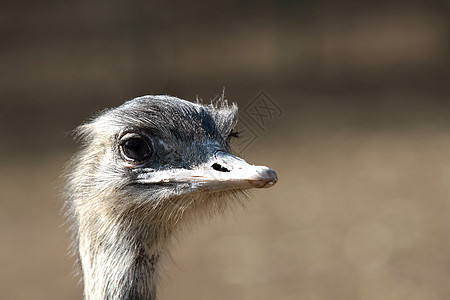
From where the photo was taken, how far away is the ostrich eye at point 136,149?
6.57 feet

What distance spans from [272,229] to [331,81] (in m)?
3.87

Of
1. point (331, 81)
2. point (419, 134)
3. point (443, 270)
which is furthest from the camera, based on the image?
point (331, 81)

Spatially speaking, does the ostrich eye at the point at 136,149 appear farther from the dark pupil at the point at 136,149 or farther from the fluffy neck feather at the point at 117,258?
the fluffy neck feather at the point at 117,258

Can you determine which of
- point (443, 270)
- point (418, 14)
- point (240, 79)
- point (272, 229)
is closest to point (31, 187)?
point (272, 229)

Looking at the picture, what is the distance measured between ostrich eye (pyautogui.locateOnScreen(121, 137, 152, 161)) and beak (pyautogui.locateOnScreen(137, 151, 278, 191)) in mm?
60

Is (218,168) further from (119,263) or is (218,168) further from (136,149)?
(119,263)

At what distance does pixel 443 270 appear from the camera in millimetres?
4484

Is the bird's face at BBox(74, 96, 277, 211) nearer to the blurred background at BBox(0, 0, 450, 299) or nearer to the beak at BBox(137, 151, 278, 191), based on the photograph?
the beak at BBox(137, 151, 278, 191)

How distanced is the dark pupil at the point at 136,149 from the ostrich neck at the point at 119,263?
0.23 meters

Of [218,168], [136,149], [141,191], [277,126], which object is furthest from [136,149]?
[277,126]

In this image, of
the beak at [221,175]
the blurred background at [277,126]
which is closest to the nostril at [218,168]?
the beak at [221,175]

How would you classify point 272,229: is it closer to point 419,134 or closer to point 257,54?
point 419,134

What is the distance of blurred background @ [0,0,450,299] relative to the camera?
15.2ft

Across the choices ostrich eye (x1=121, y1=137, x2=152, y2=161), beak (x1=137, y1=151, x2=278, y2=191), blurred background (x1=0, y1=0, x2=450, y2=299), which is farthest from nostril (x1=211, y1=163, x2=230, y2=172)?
blurred background (x1=0, y1=0, x2=450, y2=299)
